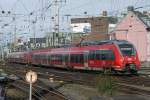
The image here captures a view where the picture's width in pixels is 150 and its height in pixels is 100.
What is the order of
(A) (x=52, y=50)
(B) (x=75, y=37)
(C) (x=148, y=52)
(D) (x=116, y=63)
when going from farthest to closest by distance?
(B) (x=75, y=37) → (C) (x=148, y=52) → (A) (x=52, y=50) → (D) (x=116, y=63)

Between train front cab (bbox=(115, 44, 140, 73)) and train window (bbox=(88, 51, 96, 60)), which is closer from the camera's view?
train front cab (bbox=(115, 44, 140, 73))

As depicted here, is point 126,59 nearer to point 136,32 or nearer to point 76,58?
point 76,58

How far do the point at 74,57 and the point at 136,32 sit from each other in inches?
1317

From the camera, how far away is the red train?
3828cm

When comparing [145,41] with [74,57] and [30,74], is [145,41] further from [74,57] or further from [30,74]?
[30,74]

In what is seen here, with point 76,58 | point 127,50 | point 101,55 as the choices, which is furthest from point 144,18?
point 127,50

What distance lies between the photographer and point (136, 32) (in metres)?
80.9

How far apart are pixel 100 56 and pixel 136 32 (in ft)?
134

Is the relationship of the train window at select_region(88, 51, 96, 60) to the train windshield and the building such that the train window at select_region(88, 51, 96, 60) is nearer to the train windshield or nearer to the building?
the train windshield

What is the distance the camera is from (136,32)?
265 ft

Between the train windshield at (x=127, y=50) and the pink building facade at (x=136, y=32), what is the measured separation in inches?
1497

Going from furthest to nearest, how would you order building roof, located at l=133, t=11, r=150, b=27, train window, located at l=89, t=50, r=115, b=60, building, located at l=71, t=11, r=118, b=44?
building, located at l=71, t=11, r=118, b=44, building roof, located at l=133, t=11, r=150, b=27, train window, located at l=89, t=50, r=115, b=60

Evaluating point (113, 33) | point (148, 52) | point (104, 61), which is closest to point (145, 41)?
point (148, 52)

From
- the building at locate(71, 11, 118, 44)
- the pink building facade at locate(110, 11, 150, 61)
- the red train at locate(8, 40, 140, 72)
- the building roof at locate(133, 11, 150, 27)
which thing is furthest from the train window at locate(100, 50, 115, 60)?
the building at locate(71, 11, 118, 44)
